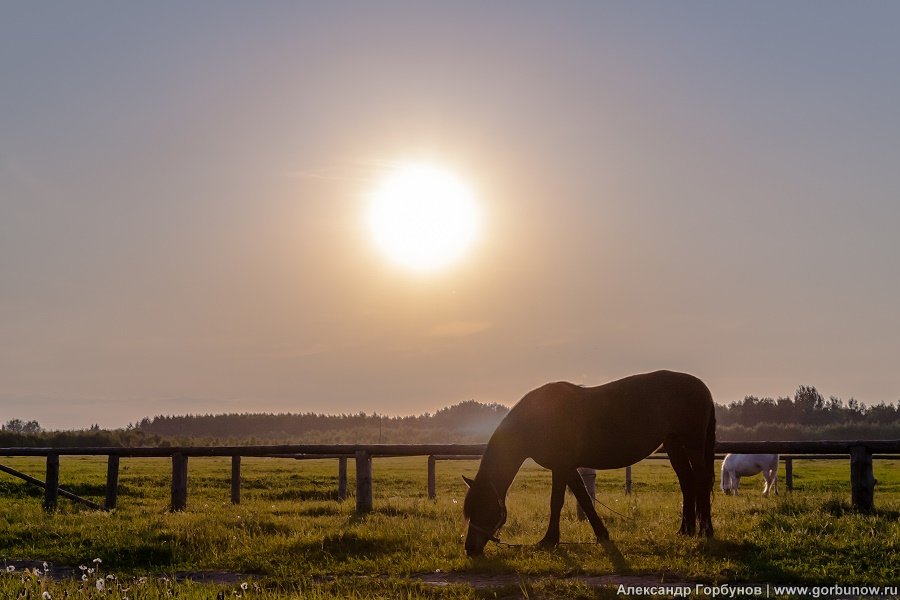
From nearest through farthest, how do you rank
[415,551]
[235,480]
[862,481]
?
1. [415,551]
2. [862,481]
3. [235,480]

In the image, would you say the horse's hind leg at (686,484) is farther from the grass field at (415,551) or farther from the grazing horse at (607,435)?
the grass field at (415,551)

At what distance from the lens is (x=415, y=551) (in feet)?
34.8

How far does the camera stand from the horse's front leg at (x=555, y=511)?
10.6 meters

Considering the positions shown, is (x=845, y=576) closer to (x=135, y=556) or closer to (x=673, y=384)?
(x=673, y=384)

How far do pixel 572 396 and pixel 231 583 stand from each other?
4.65 m

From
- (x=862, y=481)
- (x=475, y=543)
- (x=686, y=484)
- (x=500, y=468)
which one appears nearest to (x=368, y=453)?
(x=500, y=468)

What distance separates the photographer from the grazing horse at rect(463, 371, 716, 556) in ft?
35.9

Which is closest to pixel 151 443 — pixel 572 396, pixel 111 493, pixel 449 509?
pixel 111 493

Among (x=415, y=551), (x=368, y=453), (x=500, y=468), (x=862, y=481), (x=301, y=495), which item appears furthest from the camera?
(x=301, y=495)

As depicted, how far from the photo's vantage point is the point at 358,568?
9.62 meters

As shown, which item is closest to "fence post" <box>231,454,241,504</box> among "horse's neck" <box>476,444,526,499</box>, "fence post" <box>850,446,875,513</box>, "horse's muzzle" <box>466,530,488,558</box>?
"horse's neck" <box>476,444,526,499</box>

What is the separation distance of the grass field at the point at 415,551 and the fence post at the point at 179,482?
38 cm

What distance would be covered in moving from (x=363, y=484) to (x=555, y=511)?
208 inches

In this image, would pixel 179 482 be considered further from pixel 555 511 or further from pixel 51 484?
pixel 555 511
